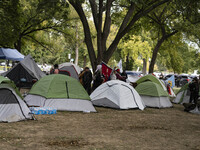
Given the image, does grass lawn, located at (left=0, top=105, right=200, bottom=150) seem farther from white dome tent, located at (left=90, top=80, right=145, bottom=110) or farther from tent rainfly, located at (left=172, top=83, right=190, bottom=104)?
tent rainfly, located at (left=172, top=83, right=190, bottom=104)

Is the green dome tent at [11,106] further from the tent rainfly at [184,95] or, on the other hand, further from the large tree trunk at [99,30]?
the tent rainfly at [184,95]

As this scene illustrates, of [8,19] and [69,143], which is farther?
[8,19]

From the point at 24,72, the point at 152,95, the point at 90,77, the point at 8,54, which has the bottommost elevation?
the point at 152,95

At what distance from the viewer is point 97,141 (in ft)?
22.9

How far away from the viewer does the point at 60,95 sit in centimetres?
1134

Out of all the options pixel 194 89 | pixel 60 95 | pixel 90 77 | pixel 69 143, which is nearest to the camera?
pixel 69 143

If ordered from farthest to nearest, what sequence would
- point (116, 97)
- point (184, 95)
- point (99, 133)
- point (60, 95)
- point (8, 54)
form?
point (8, 54) → point (184, 95) → point (116, 97) → point (60, 95) → point (99, 133)

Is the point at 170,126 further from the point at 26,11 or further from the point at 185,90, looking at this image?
the point at 26,11

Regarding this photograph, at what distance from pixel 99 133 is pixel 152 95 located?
714cm

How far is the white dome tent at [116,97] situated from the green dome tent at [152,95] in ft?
4.21

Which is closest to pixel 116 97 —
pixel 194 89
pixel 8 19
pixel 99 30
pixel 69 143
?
pixel 194 89

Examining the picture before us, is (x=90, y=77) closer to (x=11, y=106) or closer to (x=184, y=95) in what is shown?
(x=11, y=106)

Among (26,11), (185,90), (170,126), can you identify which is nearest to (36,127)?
(170,126)

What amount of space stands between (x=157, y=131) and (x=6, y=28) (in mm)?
13552
